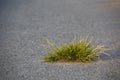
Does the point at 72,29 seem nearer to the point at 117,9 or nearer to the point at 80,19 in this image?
the point at 80,19

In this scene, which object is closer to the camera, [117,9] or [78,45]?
[78,45]

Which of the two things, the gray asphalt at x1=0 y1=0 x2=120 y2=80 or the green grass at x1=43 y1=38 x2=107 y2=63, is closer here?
the gray asphalt at x1=0 y1=0 x2=120 y2=80

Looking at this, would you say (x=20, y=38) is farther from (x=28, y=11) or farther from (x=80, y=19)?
(x=28, y=11)

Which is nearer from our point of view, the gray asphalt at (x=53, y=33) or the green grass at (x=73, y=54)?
the gray asphalt at (x=53, y=33)

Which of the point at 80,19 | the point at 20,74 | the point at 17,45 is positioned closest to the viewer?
the point at 20,74

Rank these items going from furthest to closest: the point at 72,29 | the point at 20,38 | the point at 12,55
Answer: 1. the point at 72,29
2. the point at 20,38
3. the point at 12,55

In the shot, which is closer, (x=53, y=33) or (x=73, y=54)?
(x=73, y=54)

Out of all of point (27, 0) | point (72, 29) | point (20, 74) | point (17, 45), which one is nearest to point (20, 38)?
point (17, 45)
